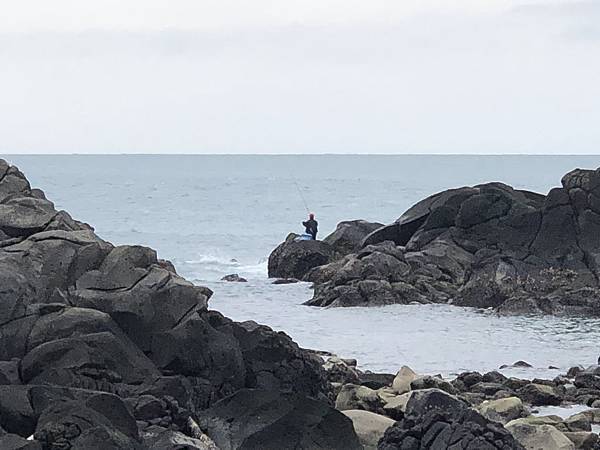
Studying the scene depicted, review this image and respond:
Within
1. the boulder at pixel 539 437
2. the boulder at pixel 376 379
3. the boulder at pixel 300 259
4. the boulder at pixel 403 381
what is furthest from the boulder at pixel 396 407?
the boulder at pixel 300 259

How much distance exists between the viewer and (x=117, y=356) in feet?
41.6

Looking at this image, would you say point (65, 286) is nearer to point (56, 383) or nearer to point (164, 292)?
point (164, 292)

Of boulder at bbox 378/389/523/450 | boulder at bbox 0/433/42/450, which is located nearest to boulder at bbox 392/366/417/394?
boulder at bbox 378/389/523/450

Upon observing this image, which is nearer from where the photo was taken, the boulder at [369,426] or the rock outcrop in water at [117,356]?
the rock outcrop in water at [117,356]

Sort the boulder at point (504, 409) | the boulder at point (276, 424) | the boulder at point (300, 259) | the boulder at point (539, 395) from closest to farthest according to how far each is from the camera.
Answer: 1. the boulder at point (276, 424)
2. the boulder at point (504, 409)
3. the boulder at point (539, 395)
4. the boulder at point (300, 259)

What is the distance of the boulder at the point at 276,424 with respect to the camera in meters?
11.8

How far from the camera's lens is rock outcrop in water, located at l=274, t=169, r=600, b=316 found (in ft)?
85.3

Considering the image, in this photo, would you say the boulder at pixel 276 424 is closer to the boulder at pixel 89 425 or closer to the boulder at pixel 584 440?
the boulder at pixel 89 425

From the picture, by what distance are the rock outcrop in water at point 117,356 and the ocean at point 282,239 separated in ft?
15.9

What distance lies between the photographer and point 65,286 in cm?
1438

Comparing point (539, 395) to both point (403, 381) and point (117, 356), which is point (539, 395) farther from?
point (117, 356)

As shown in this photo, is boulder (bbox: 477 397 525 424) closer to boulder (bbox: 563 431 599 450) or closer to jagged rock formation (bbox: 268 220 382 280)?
boulder (bbox: 563 431 599 450)

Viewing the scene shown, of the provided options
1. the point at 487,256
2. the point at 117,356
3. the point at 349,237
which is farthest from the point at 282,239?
the point at 117,356

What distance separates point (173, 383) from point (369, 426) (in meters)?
2.18
